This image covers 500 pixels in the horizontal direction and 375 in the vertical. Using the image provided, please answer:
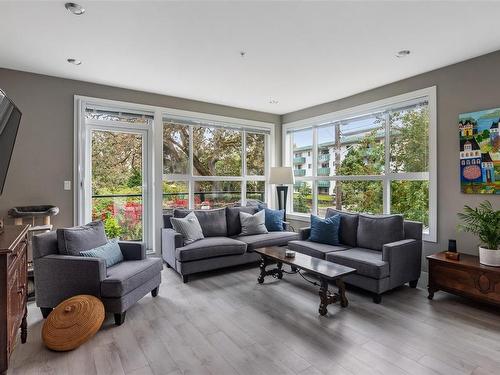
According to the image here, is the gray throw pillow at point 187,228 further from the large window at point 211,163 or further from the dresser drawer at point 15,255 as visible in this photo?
the dresser drawer at point 15,255

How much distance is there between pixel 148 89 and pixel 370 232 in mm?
3833

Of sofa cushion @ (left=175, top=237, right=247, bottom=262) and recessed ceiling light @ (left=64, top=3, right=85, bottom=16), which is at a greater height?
recessed ceiling light @ (left=64, top=3, right=85, bottom=16)

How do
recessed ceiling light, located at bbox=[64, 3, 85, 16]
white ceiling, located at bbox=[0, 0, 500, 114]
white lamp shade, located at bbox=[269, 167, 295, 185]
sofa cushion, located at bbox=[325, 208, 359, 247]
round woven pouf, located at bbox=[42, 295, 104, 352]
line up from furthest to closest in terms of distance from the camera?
1. white lamp shade, located at bbox=[269, 167, 295, 185]
2. sofa cushion, located at bbox=[325, 208, 359, 247]
3. white ceiling, located at bbox=[0, 0, 500, 114]
4. recessed ceiling light, located at bbox=[64, 3, 85, 16]
5. round woven pouf, located at bbox=[42, 295, 104, 352]

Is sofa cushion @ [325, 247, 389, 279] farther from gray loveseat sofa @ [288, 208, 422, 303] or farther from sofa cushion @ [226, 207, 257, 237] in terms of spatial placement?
sofa cushion @ [226, 207, 257, 237]

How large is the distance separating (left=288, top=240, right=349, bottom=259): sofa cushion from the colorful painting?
1646 millimetres

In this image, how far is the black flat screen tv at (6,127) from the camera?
221 cm

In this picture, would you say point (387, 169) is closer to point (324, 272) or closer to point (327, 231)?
point (327, 231)

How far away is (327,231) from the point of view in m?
4.04

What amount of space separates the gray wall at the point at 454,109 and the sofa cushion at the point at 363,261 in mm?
964

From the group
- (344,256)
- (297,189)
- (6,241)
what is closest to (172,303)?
(6,241)

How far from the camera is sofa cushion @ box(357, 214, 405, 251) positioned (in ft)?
11.8

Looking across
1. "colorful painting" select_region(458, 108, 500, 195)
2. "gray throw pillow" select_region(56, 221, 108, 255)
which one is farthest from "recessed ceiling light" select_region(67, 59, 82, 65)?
"colorful painting" select_region(458, 108, 500, 195)

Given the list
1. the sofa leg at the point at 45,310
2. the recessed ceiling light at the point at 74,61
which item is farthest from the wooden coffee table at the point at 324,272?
the recessed ceiling light at the point at 74,61

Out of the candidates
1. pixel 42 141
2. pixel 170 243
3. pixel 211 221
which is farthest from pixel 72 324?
pixel 42 141
